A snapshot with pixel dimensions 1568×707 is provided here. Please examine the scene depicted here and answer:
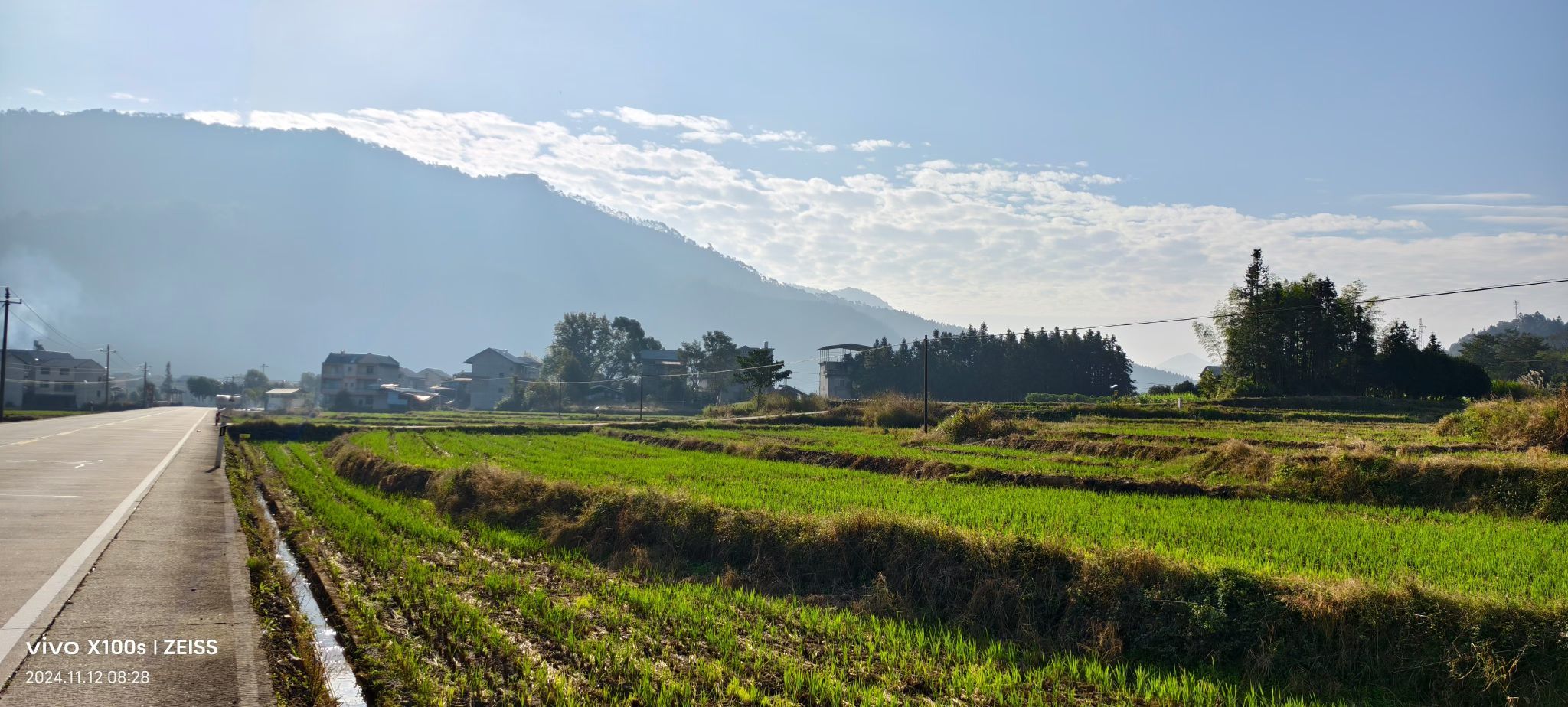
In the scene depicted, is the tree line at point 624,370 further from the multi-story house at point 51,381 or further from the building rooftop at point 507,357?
the multi-story house at point 51,381

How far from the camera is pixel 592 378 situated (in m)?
96.3

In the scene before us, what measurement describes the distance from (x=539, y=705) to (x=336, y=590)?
4089 mm

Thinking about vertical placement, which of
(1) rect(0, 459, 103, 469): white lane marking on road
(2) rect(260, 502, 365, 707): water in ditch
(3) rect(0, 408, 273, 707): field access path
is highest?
(1) rect(0, 459, 103, 469): white lane marking on road

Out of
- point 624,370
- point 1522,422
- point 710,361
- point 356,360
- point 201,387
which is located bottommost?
point 1522,422

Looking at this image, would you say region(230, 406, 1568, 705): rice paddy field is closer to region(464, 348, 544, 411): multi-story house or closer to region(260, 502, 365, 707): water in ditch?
region(260, 502, 365, 707): water in ditch

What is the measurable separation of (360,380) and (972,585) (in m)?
104

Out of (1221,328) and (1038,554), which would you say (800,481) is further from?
(1221,328)

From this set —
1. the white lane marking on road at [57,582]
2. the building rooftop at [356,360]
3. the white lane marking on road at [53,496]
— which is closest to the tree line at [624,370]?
the building rooftop at [356,360]

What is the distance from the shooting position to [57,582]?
7473 mm

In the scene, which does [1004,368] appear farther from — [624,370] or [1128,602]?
[1128,602]

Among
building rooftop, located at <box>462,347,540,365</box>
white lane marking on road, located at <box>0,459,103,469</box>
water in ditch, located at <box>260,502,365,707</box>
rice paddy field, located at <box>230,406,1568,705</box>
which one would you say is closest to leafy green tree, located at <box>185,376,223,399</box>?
building rooftop, located at <box>462,347,540,365</box>

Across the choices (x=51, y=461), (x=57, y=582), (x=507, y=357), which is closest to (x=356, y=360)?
(x=507, y=357)

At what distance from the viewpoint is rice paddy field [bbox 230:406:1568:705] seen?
20.0ft

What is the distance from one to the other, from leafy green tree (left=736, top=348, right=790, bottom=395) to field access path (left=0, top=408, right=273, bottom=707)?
155 feet
